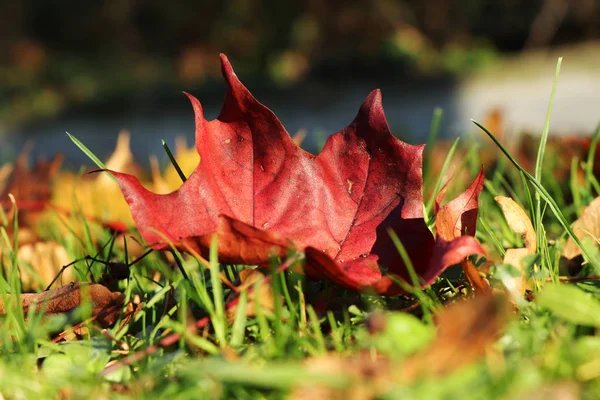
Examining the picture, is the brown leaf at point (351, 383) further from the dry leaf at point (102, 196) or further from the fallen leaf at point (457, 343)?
the dry leaf at point (102, 196)

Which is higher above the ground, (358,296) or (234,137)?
(234,137)

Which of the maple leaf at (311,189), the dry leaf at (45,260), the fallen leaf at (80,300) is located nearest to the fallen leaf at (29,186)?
the dry leaf at (45,260)

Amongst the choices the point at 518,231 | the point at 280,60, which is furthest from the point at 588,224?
the point at 280,60

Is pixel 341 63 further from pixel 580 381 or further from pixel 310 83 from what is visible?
pixel 580 381

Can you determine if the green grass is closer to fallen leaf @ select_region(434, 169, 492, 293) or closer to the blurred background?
fallen leaf @ select_region(434, 169, 492, 293)

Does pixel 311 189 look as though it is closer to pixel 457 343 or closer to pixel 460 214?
pixel 460 214

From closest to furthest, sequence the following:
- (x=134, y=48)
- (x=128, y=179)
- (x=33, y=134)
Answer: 1. (x=128, y=179)
2. (x=33, y=134)
3. (x=134, y=48)

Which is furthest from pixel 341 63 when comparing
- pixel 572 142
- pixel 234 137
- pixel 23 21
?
pixel 234 137
